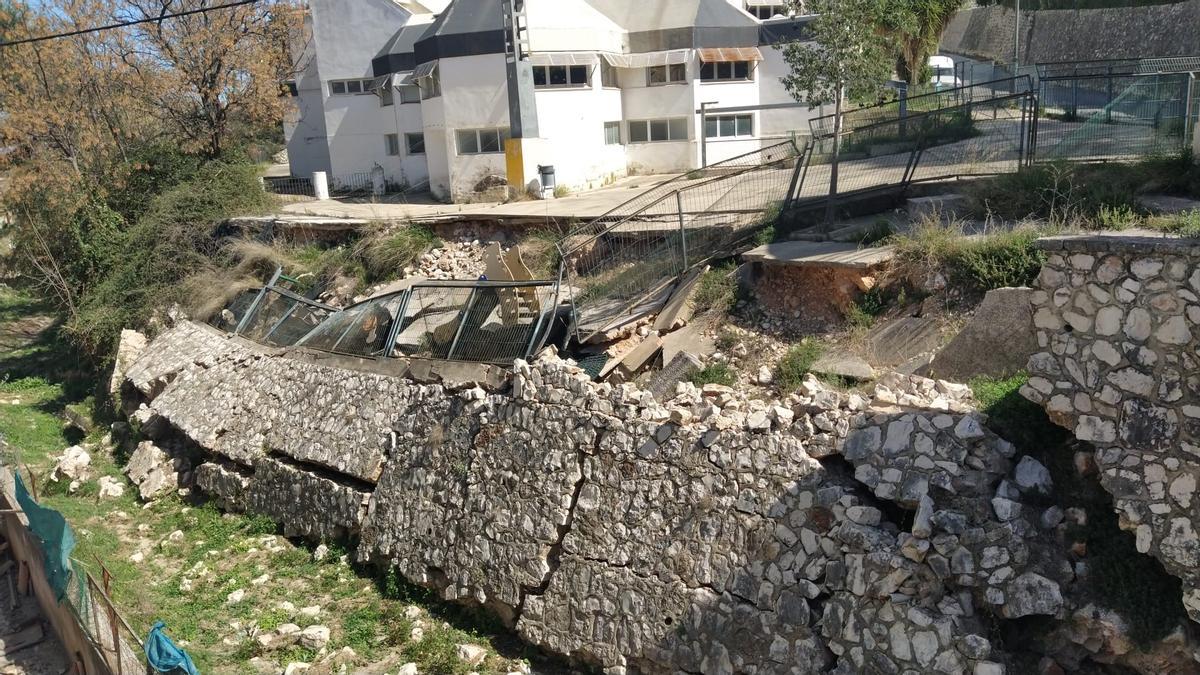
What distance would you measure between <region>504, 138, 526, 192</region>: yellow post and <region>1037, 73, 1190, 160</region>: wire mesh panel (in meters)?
13.5

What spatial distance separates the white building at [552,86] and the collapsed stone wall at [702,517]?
1549cm

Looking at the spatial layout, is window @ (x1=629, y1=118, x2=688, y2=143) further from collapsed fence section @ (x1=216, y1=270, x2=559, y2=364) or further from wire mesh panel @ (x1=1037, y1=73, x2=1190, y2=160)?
collapsed fence section @ (x1=216, y1=270, x2=559, y2=364)

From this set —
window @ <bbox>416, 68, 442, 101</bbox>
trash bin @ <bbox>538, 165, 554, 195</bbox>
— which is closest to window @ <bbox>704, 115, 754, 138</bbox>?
trash bin @ <bbox>538, 165, 554, 195</bbox>

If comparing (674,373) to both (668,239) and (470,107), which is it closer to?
(668,239)

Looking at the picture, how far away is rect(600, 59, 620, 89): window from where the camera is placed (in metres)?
25.9

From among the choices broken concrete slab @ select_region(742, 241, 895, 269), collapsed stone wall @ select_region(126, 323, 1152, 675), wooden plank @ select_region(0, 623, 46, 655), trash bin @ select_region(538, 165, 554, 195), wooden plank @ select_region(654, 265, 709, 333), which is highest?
trash bin @ select_region(538, 165, 554, 195)

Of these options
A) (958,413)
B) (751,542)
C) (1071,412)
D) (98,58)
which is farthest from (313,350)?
(98,58)

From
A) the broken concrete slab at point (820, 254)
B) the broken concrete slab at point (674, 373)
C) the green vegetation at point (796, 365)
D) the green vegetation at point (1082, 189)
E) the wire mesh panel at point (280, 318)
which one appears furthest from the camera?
the wire mesh panel at point (280, 318)

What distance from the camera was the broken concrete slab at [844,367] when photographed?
930 cm

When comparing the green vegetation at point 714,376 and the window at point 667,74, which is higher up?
the window at point 667,74

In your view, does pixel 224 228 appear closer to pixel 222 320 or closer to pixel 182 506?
pixel 222 320

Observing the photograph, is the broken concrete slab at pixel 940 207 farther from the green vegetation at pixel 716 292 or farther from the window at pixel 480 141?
the window at pixel 480 141

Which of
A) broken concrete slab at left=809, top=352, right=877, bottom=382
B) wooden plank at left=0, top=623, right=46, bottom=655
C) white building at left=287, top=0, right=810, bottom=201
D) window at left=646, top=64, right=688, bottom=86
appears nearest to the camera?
broken concrete slab at left=809, top=352, right=877, bottom=382

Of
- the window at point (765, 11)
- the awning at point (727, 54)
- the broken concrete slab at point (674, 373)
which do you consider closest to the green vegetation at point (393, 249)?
the broken concrete slab at point (674, 373)
